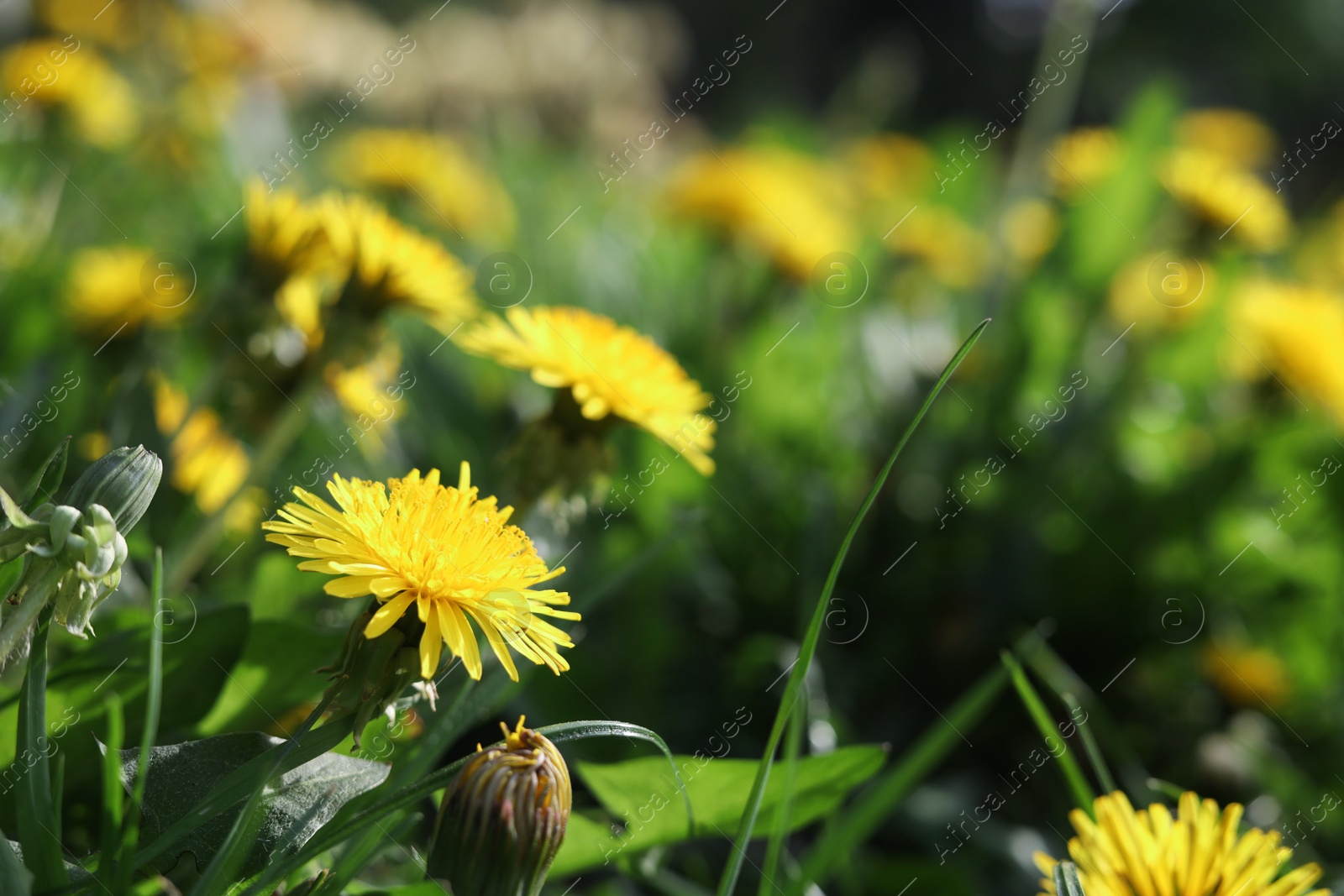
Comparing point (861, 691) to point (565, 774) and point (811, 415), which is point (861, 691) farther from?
point (565, 774)

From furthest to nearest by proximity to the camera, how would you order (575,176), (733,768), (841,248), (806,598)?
(575,176)
(841,248)
(806,598)
(733,768)

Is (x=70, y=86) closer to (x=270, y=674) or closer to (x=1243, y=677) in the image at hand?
(x=270, y=674)

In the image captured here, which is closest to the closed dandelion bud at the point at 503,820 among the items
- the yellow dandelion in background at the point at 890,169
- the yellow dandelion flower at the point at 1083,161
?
the yellow dandelion flower at the point at 1083,161

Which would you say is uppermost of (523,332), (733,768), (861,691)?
(523,332)

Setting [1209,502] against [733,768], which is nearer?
[733,768]

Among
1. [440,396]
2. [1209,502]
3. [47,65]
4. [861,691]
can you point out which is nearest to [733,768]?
[861,691]

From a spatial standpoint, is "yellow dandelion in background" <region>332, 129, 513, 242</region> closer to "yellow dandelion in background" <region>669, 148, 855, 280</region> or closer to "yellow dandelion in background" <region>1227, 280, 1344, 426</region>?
"yellow dandelion in background" <region>669, 148, 855, 280</region>

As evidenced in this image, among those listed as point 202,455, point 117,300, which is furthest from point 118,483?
point 117,300

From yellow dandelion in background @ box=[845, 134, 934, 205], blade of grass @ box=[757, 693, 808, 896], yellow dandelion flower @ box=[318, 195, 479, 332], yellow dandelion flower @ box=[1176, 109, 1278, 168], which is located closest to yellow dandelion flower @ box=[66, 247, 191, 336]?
yellow dandelion flower @ box=[318, 195, 479, 332]
